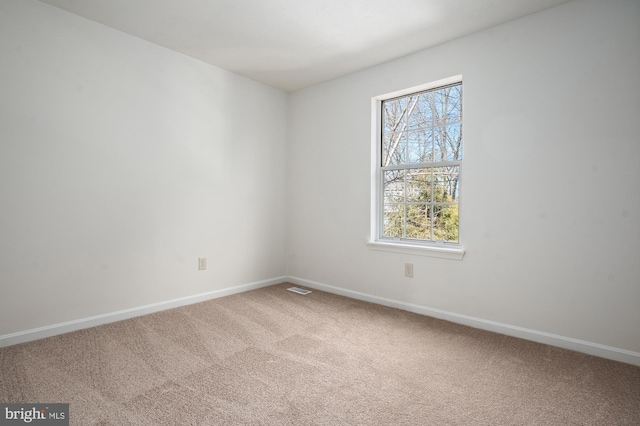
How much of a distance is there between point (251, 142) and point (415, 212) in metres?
2.02

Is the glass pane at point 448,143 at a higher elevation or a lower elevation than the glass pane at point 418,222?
higher

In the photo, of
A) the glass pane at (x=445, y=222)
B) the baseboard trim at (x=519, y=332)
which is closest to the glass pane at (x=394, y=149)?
the glass pane at (x=445, y=222)

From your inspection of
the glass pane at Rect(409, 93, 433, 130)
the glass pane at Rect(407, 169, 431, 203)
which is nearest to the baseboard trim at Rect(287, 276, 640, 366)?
the glass pane at Rect(407, 169, 431, 203)

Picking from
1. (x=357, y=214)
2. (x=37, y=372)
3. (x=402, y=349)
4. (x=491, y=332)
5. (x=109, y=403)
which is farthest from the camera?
(x=357, y=214)

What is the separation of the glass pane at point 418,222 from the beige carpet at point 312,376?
815mm

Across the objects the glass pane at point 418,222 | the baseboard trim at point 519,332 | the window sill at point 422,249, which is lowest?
the baseboard trim at point 519,332

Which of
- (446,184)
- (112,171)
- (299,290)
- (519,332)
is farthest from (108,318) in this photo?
(519,332)

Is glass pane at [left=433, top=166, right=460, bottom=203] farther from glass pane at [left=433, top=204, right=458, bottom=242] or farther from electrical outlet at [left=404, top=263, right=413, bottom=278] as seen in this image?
electrical outlet at [left=404, top=263, right=413, bottom=278]

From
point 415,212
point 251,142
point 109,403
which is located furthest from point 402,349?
point 251,142

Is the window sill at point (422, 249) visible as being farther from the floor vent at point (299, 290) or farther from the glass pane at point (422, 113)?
the glass pane at point (422, 113)

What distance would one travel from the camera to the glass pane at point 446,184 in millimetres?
2928

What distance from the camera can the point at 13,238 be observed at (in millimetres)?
2297

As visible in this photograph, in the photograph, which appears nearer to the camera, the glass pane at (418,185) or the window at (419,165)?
the window at (419,165)

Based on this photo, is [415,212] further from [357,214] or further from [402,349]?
[402,349]
